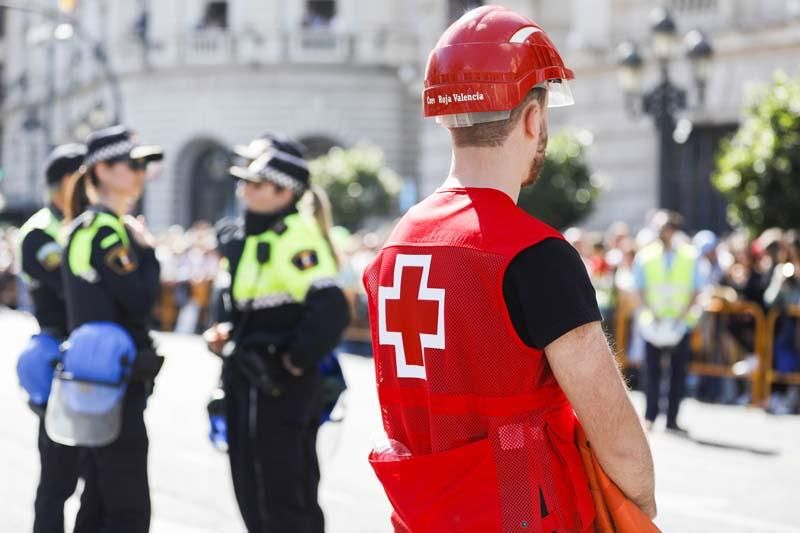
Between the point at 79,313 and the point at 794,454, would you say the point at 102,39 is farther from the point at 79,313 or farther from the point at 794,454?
the point at 79,313

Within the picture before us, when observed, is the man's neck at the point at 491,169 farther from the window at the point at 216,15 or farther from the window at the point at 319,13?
the window at the point at 216,15

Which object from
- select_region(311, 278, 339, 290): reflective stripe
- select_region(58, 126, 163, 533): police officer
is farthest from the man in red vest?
select_region(311, 278, 339, 290): reflective stripe

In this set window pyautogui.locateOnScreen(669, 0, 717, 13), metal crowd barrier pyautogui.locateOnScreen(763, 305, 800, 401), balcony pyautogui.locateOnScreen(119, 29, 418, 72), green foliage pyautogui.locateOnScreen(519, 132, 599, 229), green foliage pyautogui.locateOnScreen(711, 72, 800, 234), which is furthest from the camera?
balcony pyautogui.locateOnScreen(119, 29, 418, 72)

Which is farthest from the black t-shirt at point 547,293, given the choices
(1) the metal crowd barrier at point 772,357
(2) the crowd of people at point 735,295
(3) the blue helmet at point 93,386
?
(1) the metal crowd barrier at point 772,357

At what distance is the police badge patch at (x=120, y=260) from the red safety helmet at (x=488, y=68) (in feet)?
7.41

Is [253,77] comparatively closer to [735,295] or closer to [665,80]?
[665,80]

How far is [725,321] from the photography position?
14.1 m

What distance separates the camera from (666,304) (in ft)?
38.8

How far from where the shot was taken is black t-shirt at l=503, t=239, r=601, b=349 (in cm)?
279

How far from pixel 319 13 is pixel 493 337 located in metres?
39.8

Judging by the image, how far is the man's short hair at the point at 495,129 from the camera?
3.00 meters

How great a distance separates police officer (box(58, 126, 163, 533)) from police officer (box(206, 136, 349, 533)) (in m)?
0.46

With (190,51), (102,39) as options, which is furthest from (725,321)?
(102,39)

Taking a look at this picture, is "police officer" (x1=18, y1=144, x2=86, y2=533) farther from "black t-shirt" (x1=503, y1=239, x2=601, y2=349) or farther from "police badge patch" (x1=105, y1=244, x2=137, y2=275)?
"black t-shirt" (x1=503, y1=239, x2=601, y2=349)
